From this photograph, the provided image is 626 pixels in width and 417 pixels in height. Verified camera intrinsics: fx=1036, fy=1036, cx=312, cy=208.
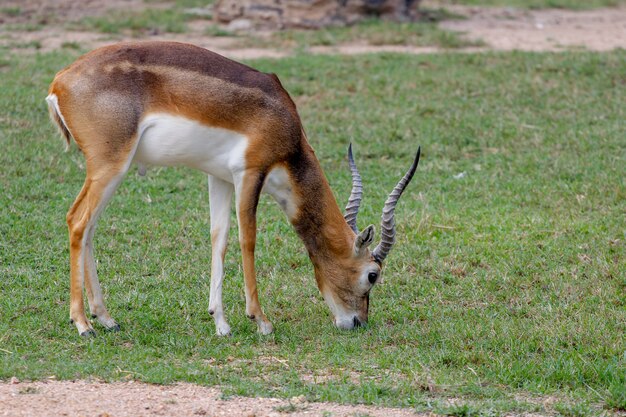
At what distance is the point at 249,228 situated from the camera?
6.03 meters

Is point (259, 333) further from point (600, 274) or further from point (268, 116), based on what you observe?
point (600, 274)

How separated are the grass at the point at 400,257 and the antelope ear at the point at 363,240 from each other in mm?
498

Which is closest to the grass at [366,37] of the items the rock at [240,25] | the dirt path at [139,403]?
the rock at [240,25]

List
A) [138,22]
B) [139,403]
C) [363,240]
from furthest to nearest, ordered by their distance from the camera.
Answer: [138,22], [363,240], [139,403]

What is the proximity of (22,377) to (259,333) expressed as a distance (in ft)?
4.95

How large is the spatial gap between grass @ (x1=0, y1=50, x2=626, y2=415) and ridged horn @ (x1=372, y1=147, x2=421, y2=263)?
1.63ft

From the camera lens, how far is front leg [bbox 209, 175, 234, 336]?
6.11 metres

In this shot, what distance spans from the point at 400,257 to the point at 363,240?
1.47 m

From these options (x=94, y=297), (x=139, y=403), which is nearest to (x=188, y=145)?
(x=94, y=297)

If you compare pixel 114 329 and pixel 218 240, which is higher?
pixel 218 240

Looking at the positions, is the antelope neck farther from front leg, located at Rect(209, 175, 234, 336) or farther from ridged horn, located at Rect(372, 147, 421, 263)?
front leg, located at Rect(209, 175, 234, 336)

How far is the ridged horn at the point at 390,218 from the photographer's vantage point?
5980 millimetres

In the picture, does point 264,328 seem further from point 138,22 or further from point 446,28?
point 446,28

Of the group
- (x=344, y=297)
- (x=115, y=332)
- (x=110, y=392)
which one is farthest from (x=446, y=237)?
(x=110, y=392)
